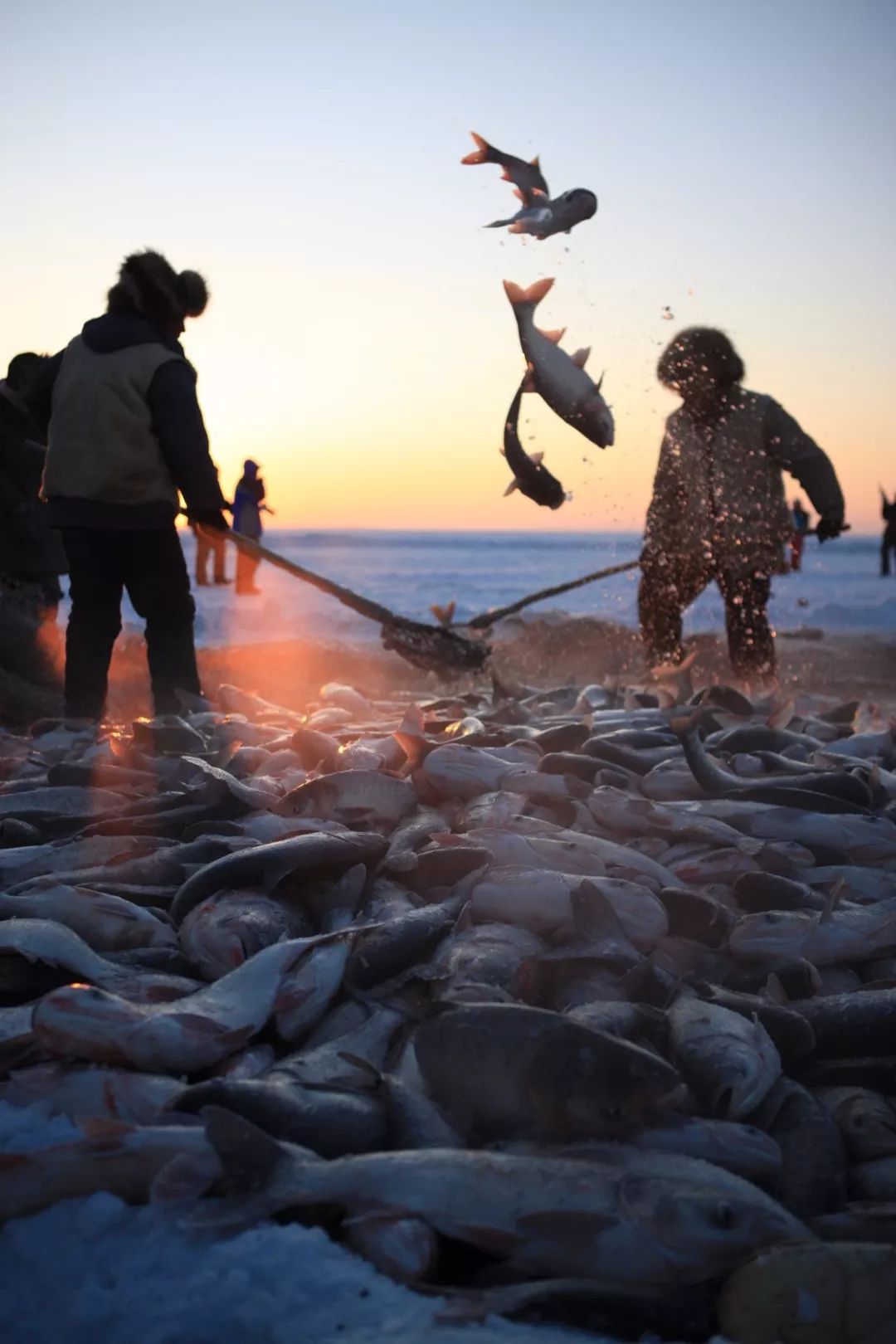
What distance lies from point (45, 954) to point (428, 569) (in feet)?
177

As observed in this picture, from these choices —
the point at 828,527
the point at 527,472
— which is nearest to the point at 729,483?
the point at 828,527

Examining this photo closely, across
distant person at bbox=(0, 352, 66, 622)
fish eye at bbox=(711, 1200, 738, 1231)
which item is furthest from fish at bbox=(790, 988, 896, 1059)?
distant person at bbox=(0, 352, 66, 622)

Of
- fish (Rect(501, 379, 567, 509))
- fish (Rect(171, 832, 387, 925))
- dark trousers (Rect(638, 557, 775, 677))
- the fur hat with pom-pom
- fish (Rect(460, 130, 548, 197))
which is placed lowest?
fish (Rect(171, 832, 387, 925))

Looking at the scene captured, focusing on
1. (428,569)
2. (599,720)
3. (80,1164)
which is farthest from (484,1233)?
(428,569)

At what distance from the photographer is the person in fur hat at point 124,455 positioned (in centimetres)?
634

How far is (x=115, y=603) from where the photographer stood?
684 centimetres

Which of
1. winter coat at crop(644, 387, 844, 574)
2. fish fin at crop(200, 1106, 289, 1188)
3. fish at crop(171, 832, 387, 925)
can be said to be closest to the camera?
fish fin at crop(200, 1106, 289, 1188)

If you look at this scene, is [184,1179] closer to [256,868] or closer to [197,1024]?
[197,1024]

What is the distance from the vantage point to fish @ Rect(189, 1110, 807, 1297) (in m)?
1.99

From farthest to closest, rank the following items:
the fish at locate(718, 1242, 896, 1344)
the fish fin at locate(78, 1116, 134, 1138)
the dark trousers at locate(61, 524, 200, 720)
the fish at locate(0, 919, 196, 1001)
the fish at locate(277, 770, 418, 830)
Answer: the dark trousers at locate(61, 524, 200, 720)
the fish at locate(277, 770, 418, 830)
the fish at locate(0, 919, 196, 1001)
the fish fin at locate(78, 1116, 134, 1138)
the fish at locate(718, 1242, 896, 1344)

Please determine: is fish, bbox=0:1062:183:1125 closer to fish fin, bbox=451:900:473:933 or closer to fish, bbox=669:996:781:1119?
fish fin, bbox=451:900:473:933

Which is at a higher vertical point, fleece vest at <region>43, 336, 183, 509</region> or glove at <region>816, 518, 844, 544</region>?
fleece vest at <region>43, 336, 183, 509</region>

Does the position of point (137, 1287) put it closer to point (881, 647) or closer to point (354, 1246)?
point (354, 1246)

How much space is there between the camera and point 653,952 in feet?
10.4
